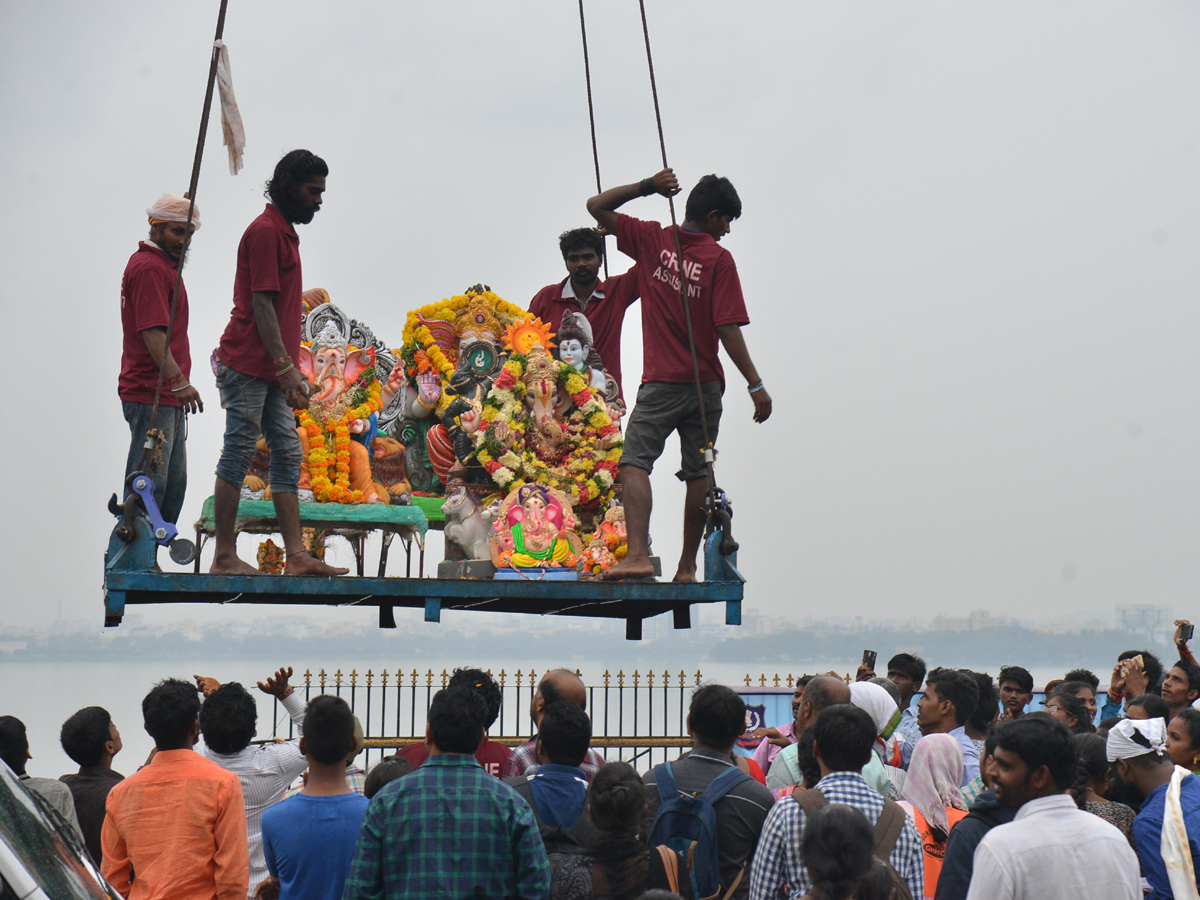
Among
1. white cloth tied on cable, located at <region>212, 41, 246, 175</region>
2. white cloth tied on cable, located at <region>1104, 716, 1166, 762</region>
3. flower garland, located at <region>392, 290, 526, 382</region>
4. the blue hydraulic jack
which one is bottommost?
white cloth tied on cable, located at <region>1104, 716, 1166, 762</region>

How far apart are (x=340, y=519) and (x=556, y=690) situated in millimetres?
3841

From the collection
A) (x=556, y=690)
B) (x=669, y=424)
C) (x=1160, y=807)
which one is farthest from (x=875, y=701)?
(x=669, y=424)

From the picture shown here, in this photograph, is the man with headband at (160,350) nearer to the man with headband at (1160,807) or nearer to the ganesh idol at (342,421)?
the ganesh idol at (342,421)

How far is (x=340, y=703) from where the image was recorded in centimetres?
369

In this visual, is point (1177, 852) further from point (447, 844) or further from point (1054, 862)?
point (447, 844)

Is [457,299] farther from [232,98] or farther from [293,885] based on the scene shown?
[293,885]

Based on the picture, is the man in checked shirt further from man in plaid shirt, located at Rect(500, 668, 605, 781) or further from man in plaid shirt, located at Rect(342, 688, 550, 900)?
man in plaid shirt, located at Rect(342, 688, 550, 900)

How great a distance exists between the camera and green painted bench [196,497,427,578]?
7.56 metres

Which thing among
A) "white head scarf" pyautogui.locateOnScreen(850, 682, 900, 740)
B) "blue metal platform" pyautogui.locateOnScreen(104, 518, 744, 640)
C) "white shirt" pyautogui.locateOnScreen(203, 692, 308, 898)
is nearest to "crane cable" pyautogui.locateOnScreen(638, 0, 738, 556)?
"blue metal platform" pyautogui.locateOnScreen(104, 518, 744, 640)

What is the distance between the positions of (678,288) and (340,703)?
10.9 feet

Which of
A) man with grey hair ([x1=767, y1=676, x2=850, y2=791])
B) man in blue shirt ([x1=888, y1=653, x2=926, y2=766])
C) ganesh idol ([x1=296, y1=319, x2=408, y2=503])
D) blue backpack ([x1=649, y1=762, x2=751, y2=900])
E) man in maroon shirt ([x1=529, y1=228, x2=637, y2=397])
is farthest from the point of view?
man in maroon shirt ([x1=529, y1=228, x2=637, y2=397])

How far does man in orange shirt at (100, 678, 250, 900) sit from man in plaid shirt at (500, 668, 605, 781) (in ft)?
3.03

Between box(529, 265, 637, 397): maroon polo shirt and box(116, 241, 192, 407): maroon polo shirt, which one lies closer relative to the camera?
box(116, 241, 192, 407): maroon polo shirt

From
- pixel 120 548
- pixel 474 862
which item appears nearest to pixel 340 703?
pixel 474 862
